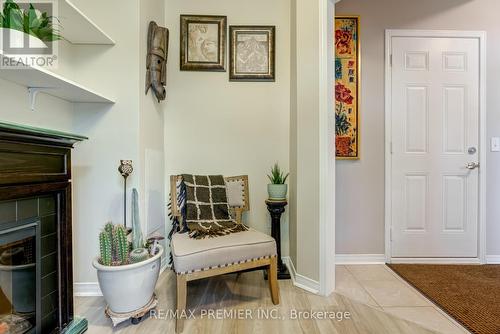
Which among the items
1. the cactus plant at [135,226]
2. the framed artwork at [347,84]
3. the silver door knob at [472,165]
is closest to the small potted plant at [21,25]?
the cactus plant at [135,226]

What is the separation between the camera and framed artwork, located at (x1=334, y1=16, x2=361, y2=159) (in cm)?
240

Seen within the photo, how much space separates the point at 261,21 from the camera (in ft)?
8.07

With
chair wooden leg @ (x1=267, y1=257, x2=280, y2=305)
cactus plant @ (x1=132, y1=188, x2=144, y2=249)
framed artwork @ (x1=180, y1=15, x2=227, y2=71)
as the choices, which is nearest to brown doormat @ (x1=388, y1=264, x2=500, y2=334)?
chair wooden leg @ (x1=267, y1=257, x2=280, y2=305)

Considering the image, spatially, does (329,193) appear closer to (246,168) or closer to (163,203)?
(246,168)

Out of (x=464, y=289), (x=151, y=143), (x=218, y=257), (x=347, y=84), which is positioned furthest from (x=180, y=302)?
(x=347, y=84)

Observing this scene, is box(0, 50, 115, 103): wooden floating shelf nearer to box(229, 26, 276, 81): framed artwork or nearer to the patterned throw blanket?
the patterned throw blanket

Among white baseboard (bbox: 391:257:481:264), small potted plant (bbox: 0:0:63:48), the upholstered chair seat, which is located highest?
small potted plant (bbox: 0:0:63:48)

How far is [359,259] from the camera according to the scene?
2477 millimetres

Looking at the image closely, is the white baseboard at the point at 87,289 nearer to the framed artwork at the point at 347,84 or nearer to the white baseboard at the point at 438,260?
the framed artwork at the point at 347,84

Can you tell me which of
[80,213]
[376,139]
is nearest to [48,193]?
[80,213]

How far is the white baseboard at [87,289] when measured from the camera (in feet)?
6.13

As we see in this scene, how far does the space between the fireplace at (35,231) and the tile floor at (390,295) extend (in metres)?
1.84

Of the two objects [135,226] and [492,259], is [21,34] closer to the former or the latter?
[135,226]

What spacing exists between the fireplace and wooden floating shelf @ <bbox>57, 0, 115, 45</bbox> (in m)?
0.73
